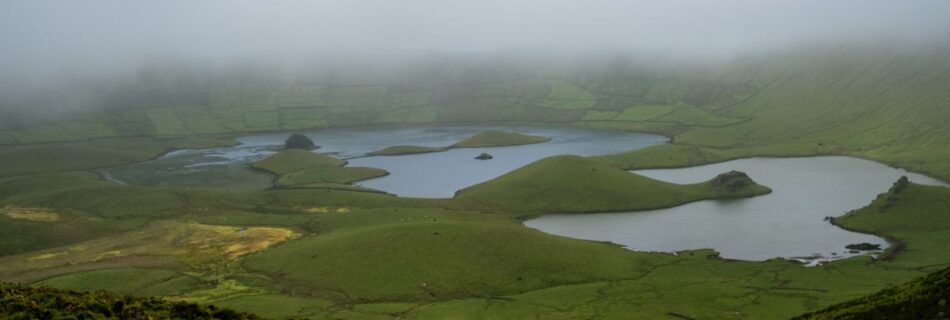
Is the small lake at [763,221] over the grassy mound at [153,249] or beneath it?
over

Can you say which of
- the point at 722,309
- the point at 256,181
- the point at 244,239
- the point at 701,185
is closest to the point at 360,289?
the point at 244,239

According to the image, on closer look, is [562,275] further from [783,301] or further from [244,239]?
[244,239]

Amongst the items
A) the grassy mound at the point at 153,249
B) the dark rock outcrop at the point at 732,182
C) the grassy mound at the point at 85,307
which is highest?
the grassy mound at the point at 85,307

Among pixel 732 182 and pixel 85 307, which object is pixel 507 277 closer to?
pixel 85 307

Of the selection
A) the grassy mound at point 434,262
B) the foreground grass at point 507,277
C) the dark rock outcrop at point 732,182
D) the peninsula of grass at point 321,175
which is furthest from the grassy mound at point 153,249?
the dark rock outcrop at point 732,182

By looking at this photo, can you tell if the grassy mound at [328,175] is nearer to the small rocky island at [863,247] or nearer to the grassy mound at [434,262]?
the grassy mound at [434,262]

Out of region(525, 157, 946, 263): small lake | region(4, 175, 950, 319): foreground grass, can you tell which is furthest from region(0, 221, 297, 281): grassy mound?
region(525, 157, 946, 263): small lake

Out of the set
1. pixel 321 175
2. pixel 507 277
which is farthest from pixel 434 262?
pixel 321 175

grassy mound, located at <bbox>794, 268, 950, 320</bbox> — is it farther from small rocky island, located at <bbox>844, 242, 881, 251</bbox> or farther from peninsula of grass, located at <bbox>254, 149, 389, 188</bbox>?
peninsula of grass, located at <bbox>254, 149, 389, 188</bbox>
